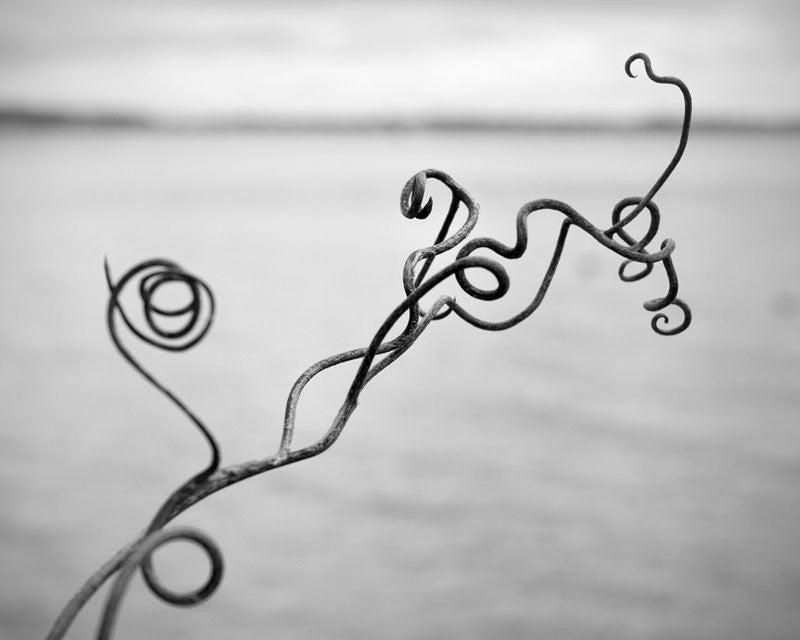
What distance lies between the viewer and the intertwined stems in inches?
25.1

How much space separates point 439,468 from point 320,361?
7.70 metres

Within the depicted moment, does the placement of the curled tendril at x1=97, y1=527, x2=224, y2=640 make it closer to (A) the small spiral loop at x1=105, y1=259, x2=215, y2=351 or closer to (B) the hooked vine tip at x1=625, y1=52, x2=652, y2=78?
(A) the small spiral loop at x1=105, y1=259, x2=215, y2=351

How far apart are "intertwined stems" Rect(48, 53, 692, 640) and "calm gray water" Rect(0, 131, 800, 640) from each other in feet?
18.0

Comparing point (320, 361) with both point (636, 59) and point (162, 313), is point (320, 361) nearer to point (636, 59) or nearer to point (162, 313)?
point (162, 313)

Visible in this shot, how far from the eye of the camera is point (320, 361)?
749mm

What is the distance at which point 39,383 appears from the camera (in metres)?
10.6

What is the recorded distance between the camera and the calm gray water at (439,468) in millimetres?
6301

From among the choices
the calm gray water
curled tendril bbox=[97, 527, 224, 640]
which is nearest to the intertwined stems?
curled tendril bbox=[97, 527, 224, 640]

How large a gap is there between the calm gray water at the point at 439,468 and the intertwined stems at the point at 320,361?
216 inches

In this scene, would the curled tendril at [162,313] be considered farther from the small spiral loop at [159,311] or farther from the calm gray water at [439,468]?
the calm gray water at [439,468]

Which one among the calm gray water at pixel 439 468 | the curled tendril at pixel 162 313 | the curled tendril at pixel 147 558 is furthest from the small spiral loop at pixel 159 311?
the calm gray water at pixel 439 468

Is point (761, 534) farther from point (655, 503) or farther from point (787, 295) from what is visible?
point (787, 295)

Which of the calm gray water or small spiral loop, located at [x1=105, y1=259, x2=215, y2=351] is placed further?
the calm gray water

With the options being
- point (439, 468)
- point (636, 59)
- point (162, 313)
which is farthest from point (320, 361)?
point (439, 468)
